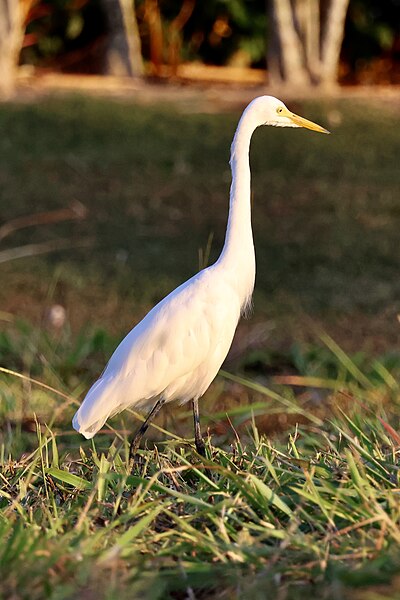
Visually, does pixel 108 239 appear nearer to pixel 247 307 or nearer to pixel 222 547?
pixel 247 307

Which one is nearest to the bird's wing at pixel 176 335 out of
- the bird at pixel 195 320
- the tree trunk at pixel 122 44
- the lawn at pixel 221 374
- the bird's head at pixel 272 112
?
the bird at pixel 195 320

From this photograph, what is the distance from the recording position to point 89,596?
6.55 ft

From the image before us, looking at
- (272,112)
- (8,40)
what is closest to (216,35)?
(8,40)

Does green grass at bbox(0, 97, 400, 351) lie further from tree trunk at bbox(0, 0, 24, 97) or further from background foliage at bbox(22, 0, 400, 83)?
background foliage at bbox(22, 0, 400, 83)

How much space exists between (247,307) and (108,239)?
12.7 feet

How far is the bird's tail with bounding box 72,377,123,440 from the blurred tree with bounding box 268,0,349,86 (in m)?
6.79

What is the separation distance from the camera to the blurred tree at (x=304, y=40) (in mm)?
9477

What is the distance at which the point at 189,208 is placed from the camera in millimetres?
7527

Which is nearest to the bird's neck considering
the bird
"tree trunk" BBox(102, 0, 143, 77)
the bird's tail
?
the bird

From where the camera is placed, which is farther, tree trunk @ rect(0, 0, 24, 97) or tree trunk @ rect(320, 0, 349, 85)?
tree trunk @ rect(320, 0, 349, 85)

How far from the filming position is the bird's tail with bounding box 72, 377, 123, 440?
3033mm

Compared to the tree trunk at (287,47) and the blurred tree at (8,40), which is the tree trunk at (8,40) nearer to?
the blurred tree at (8,40)

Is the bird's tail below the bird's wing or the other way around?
below

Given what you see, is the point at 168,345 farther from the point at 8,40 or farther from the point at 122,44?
the point at 122,44
